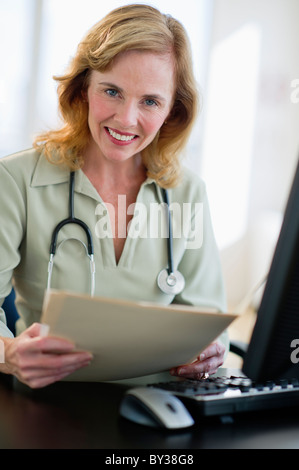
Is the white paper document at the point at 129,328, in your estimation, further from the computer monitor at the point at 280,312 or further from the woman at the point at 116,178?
the woman at the point at 116,178

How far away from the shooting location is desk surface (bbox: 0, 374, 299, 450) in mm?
718

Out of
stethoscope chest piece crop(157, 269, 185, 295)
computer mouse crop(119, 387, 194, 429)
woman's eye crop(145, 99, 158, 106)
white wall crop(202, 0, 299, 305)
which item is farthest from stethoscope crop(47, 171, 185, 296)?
white wall crop(202, 0, 299, 305)

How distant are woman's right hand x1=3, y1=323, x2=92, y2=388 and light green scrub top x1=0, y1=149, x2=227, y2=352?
16.0 inches

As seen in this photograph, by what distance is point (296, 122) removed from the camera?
496 cm

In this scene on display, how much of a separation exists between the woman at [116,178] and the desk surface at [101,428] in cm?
29

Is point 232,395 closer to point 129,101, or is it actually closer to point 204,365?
point 204,365

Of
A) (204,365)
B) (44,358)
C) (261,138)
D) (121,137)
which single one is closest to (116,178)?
(121,137)

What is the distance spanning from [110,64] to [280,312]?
2.56 feet

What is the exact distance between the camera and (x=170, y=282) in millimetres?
1400

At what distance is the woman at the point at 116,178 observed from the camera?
129 centimetres
